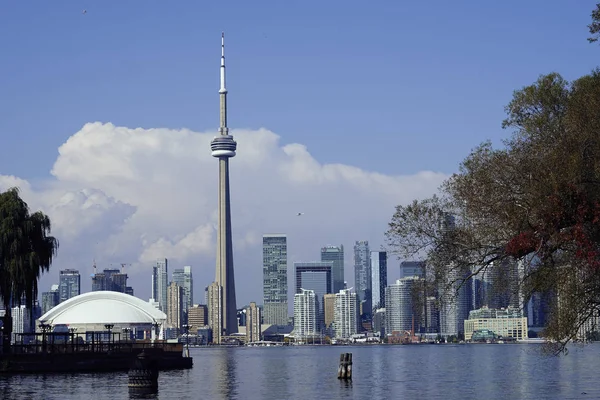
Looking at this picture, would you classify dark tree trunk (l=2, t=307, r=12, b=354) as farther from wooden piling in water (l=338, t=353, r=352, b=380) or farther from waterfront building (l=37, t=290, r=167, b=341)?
wooden piling in water (l=338, t=353, r=352, b=380)

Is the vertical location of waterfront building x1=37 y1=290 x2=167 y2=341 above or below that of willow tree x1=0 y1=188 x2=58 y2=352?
below

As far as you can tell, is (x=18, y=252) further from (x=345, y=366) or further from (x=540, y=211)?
(x=540, y=211)

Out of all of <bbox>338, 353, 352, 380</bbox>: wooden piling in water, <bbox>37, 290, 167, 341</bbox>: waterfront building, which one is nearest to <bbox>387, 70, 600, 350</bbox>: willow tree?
<bbox>338, 353, 352, 380</bbox>: wooden piling in water

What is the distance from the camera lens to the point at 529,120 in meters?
41.4

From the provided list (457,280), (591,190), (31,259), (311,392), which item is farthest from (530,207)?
(31,259)

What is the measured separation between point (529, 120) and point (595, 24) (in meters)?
5.49

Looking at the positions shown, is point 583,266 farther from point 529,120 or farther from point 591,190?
point 529,120

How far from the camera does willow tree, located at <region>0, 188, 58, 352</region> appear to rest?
273 ft

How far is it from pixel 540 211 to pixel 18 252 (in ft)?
191

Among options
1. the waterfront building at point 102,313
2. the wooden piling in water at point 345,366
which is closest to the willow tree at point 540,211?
the wooden piling in water at point 345,366

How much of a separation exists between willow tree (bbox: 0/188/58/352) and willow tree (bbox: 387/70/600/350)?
50548 millimetres

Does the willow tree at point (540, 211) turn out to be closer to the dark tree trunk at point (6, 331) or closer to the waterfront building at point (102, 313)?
the dark tree trunk at point (6, 331)

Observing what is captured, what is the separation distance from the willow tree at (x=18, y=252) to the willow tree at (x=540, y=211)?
5055cm

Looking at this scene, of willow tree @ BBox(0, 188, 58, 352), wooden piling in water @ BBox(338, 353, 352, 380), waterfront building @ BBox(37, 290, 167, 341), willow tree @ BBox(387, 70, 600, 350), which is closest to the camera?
willow tree @ BBox(387, 70, 600, 350)
